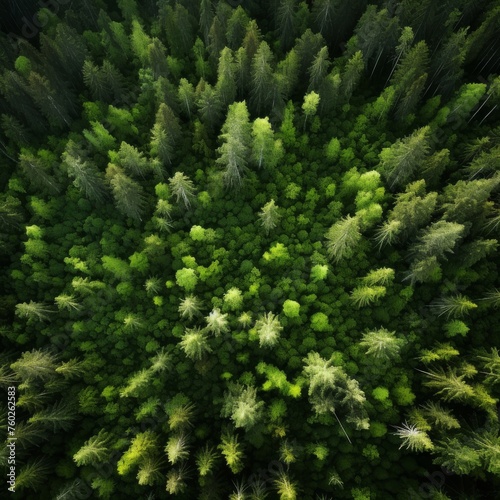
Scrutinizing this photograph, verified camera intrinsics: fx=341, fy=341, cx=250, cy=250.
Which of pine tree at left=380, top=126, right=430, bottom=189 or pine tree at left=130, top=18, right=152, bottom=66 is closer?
pine tree at left=380, top=126, right=430, bottom=189

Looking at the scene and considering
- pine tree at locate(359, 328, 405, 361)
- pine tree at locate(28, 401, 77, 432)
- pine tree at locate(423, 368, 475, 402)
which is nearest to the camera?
pine tree at locate(423, 368, 475, 402)

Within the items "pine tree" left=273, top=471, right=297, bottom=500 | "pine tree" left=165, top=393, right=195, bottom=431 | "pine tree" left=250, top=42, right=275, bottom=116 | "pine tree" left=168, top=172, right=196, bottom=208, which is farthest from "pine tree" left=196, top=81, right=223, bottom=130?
"pine tree" left=273, top=471, right=297, bottom=500

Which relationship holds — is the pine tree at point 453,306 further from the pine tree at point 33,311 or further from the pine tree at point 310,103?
the pine tree at point 33,311

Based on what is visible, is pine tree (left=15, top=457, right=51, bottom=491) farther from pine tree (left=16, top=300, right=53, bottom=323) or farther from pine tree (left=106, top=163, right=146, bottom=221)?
pine tree (left=106, top=163, right=146, bottom=221)

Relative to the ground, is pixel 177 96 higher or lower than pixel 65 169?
higher

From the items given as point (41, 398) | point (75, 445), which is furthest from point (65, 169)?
point (75, 445)

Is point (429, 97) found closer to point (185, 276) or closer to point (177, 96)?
point (177, 96)

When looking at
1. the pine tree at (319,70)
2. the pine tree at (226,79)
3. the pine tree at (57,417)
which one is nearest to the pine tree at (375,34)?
the pine tree at (319,70)

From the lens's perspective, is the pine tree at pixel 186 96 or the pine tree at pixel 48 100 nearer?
the pine tree at pixel 48 100

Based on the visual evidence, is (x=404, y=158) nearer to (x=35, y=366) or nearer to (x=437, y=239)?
(x=437, y=239)
